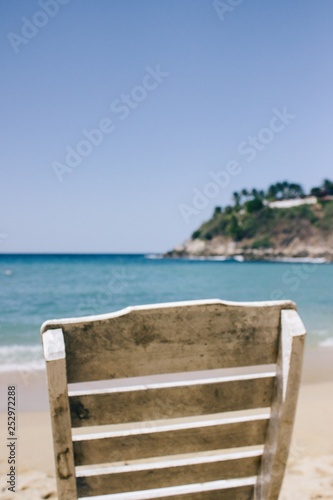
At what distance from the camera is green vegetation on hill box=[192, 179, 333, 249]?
101 m

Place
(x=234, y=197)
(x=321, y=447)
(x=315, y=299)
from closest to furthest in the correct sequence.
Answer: (x=321, y=447)
(x=315, y=299)
(x=234, y=197)

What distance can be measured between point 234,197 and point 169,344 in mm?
125839

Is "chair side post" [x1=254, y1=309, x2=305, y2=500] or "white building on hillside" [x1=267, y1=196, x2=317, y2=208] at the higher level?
"white building on hillside" [x1=267, y1=196, x2=317, y2=208]

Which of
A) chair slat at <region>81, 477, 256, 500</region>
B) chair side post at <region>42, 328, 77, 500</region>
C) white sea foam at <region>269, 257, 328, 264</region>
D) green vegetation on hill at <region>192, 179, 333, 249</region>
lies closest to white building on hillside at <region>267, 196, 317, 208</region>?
green vegetation on hill at <region>192, 179, 333, 249</region>

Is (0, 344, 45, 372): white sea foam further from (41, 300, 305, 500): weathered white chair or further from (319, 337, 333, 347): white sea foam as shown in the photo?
(41, 300, 305, 500): weathered white chair

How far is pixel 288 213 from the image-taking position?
103000mm

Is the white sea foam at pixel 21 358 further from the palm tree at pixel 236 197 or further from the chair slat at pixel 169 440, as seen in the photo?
the palm tree at pixel 236 197

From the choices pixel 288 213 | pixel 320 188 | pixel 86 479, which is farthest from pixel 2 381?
pixel 320 188

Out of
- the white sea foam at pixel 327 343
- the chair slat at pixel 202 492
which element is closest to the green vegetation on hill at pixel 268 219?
the white sea foam at pixel 327 343

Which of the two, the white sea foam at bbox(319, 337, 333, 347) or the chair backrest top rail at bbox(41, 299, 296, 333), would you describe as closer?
the chair backrest top rail at bbox(41, 299, 296, 333)

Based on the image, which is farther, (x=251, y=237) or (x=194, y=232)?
(x=194, y=232)

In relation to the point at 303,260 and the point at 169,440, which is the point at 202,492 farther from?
the point at 303,260

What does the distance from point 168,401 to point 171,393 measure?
0.10 feet

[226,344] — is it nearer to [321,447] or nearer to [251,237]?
[321,447]
